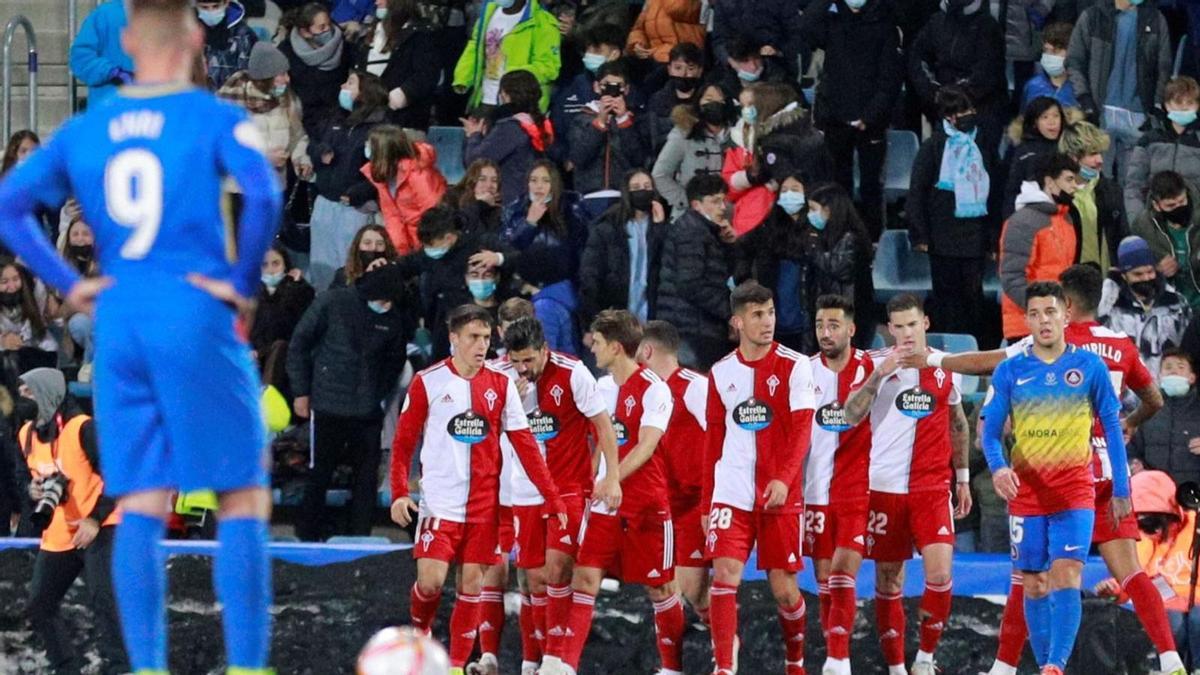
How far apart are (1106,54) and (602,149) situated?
3618mm

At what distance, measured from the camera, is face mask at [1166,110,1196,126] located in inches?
552

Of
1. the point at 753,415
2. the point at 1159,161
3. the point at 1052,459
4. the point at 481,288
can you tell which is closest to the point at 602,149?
the point at 481,288

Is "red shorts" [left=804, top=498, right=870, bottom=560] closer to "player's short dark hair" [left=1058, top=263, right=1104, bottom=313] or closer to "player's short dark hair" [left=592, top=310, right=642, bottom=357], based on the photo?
"player's short dark hair" [left=592, top=310, right=642, bottom=357]

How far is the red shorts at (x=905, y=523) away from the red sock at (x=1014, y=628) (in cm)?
54

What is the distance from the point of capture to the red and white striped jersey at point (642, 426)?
11.7m

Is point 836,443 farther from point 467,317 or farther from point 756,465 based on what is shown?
point 467,317

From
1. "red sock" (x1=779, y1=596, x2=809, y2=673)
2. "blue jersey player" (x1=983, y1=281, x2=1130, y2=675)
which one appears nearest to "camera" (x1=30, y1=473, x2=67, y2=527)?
"red sock" (x1=779, y1=596, x2=809, y2=673)

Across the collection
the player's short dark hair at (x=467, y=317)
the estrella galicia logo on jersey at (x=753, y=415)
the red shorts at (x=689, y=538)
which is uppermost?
the player's short dark hair at (x=467, y=317)

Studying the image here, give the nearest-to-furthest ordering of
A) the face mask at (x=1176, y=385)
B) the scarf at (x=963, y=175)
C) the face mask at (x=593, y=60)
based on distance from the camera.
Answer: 1. the face mask at (x=1176, y=385)
2. the scarf at (x=963, y=175)
3. the face mask at (x=593, y=60)

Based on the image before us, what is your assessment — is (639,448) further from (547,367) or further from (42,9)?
(42,9)

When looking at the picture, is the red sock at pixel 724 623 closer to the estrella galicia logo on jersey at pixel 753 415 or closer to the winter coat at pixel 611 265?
the estrella galicia logo on jersey at pixel 753 415

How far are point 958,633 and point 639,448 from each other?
2.20 meters

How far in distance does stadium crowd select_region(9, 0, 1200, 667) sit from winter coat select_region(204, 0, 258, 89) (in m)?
0.02

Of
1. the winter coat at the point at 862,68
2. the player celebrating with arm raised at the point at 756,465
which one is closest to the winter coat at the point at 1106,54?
the winter coat at the point at 862,68
